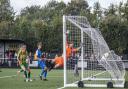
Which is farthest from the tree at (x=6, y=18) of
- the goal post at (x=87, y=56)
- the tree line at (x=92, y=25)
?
the goal post at (x=87, y=56)

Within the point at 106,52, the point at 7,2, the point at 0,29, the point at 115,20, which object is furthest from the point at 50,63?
the point at 7,2

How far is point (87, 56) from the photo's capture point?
23.2m

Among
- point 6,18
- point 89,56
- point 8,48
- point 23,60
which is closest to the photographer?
point 89,56

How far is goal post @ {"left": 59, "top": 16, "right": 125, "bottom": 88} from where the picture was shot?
20.8 meters

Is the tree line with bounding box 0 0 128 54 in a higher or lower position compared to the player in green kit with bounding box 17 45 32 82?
higher

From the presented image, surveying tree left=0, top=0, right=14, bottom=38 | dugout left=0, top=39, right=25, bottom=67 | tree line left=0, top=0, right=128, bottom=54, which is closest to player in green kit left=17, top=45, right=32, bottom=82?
dugout left=0, top=39, right=25, bottom=67

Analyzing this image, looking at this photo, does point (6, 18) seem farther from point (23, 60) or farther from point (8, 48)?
point (23, 60)

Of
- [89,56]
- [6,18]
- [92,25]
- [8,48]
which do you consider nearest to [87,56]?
[89,56]

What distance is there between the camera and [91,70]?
23.4 metres

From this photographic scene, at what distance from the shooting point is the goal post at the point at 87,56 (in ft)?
68.2

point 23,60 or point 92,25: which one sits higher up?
point 92,25

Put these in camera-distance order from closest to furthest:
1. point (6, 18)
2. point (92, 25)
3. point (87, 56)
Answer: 1. point (87, 56)
2. point (92, 25)
3. point (6, 18)

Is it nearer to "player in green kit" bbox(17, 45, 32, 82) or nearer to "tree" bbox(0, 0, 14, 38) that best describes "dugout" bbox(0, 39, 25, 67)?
"tree" bbox(0, 0, 14, 38)

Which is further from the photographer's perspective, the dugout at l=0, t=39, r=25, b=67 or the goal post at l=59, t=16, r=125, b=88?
the dugout at l=0, t=39, r=25, b=67
